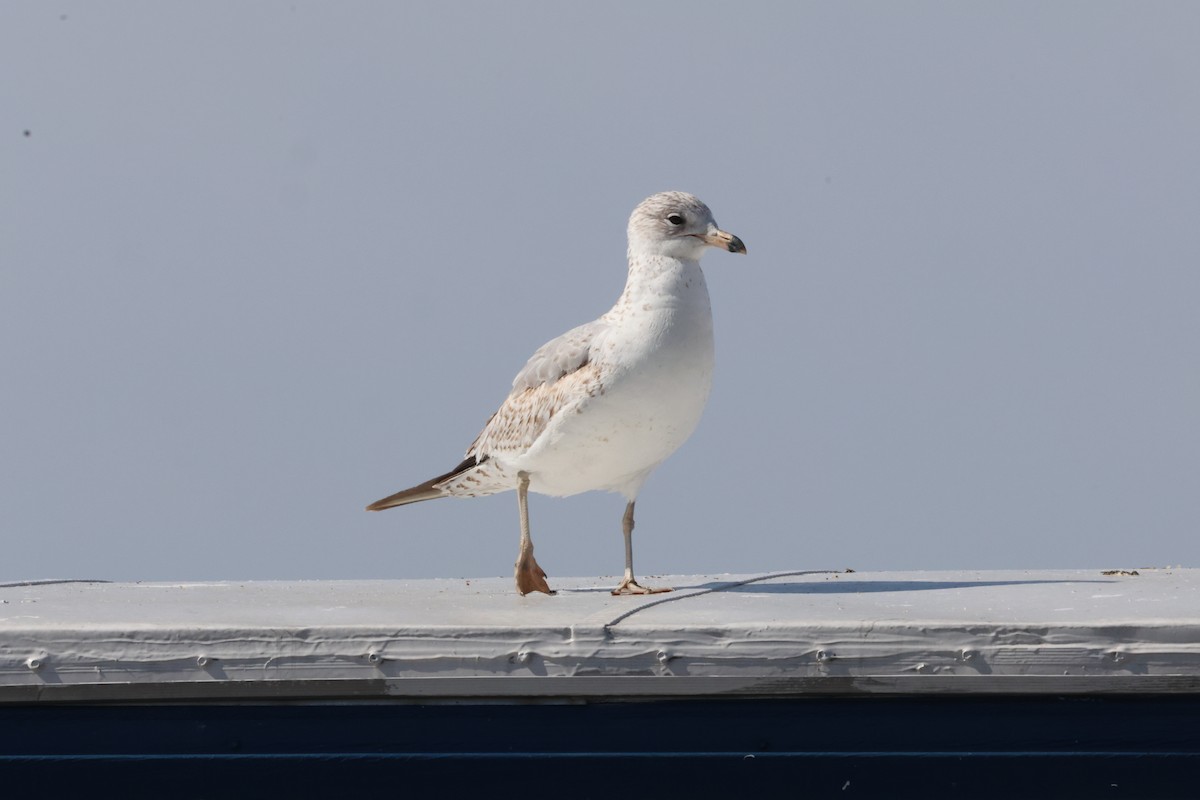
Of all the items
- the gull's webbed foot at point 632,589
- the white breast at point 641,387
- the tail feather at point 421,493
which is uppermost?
the white breast at point 641,387

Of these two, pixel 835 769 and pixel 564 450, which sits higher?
pixel 564 450

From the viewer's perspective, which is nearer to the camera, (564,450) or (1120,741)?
(1120,741)

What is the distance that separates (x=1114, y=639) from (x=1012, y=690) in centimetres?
33

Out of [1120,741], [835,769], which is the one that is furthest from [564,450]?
[1120,741]

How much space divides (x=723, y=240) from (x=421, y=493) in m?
2.00

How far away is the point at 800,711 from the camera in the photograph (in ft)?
13.7

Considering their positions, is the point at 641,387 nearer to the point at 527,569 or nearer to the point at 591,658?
the point at 527,569

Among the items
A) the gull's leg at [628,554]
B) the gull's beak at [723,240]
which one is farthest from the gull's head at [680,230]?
the gull's leg at [628,554]

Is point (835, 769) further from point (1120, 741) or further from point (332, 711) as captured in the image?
point (332, 711)

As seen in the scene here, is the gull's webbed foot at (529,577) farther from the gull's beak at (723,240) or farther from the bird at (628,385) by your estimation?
the gull's beak at (723,240)

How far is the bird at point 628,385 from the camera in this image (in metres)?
5.66

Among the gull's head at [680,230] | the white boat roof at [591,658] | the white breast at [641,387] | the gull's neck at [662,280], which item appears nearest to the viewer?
the white boat roof at [591,658]

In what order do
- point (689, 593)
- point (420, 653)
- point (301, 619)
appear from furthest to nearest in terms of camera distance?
point (689, 593) → point (301, 619) → point (420, 653)

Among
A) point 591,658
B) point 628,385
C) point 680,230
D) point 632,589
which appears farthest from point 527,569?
point 591,658
